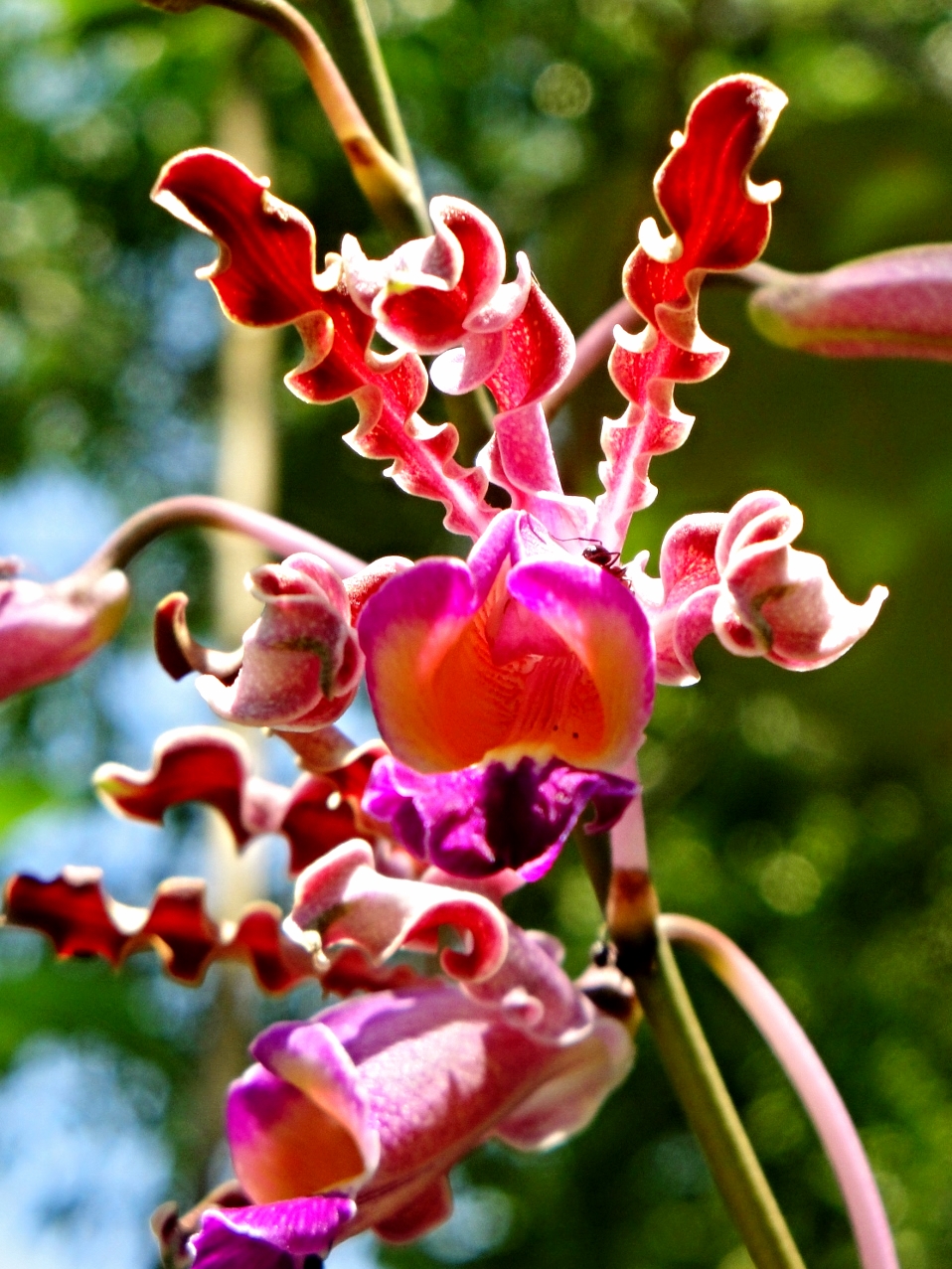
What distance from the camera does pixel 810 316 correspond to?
2.04ft

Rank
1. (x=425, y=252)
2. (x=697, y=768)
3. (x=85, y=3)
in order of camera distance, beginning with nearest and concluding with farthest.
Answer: (x=425, y=252) < (x=85, y=3) < (x=697, y=768)

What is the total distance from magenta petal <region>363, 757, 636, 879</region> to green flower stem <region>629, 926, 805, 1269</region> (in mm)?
138

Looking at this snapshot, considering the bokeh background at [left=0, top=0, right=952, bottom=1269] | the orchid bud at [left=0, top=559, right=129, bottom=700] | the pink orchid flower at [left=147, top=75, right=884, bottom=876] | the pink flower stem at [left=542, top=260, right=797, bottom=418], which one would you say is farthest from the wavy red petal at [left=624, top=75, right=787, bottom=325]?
the bokeh background at [left=0, top=0, right=952, bottom=1269]

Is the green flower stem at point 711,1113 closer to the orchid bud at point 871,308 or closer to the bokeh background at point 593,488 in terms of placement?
the orchid bud at point 871,308

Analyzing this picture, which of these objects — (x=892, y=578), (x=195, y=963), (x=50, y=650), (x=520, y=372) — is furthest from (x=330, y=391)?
(x=892, y=578)

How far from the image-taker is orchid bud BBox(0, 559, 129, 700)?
60cm

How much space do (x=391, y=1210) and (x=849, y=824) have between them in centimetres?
199

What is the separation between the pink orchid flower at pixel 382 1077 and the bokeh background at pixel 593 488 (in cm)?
94

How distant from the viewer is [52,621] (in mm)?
610

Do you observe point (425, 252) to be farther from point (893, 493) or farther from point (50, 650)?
point (893, 493)

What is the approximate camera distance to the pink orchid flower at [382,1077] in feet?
1.61

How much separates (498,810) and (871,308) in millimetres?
271

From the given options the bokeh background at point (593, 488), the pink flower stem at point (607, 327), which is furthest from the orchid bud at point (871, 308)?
the bokeh background at point (593, 488)

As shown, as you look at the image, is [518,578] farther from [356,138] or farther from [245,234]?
[356,138]
